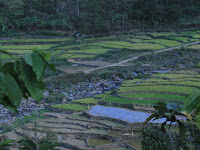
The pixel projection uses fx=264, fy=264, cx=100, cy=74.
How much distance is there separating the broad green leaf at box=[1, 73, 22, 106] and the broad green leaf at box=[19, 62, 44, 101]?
0.12m

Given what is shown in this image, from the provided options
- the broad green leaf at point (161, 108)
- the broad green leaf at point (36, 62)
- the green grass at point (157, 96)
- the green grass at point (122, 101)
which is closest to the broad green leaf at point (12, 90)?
the broad green leaf at point (36, 62)

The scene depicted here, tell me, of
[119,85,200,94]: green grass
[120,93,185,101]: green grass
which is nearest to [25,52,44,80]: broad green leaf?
[120,93,185,101]: green grass

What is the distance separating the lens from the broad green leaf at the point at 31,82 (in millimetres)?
3054

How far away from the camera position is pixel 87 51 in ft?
95.8

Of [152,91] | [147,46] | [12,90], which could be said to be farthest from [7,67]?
[147,46]

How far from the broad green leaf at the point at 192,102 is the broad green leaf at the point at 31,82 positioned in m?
1.71

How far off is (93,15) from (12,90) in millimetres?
37250

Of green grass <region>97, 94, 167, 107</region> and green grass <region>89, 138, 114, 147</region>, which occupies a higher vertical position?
green grass <region>97, 94, 167, 107</region>

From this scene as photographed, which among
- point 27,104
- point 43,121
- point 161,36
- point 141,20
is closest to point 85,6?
point 141,20

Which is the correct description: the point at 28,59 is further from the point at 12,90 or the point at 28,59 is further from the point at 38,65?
the point at 12,90

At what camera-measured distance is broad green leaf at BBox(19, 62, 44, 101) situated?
3.05m

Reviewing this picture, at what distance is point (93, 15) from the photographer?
39.2 meters

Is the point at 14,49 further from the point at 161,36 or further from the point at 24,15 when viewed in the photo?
the point at 161,36

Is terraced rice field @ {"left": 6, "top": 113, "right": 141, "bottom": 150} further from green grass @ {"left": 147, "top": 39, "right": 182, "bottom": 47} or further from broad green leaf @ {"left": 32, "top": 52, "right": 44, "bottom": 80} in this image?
green grass @ {"left": 147, "top": 39, "right": 182, "bottom": 47}
